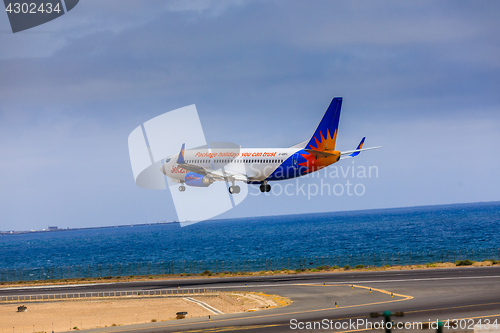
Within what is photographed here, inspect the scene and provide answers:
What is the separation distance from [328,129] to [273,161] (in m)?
8.51

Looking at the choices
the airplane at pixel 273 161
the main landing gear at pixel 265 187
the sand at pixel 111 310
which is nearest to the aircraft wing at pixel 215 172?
the airplane at pixel 273 161

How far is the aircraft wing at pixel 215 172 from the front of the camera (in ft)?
213

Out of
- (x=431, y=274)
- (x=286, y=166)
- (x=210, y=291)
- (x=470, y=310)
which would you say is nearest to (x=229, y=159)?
(x=286, y=166)

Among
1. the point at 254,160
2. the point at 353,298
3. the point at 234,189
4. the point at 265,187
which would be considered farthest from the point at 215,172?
the point at 353,298

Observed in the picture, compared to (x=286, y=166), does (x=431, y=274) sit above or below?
below

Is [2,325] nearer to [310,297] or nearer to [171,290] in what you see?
[171,290]

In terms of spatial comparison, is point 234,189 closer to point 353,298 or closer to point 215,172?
point 215,172

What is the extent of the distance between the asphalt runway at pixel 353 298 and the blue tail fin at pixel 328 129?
20.2 metres

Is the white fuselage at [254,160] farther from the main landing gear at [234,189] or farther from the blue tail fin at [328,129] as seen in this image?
the main landing gear at [234,189]

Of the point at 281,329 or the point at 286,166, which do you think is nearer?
the point at 281,329

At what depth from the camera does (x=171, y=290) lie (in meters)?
88.9

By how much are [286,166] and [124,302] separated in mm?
35084

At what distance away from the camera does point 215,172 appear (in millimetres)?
66125

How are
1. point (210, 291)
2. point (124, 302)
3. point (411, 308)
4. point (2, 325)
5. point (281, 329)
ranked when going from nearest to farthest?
point (281, 329) < point (411, 308) < point (2, 325) < point (124, 302) < point (210, 291)
